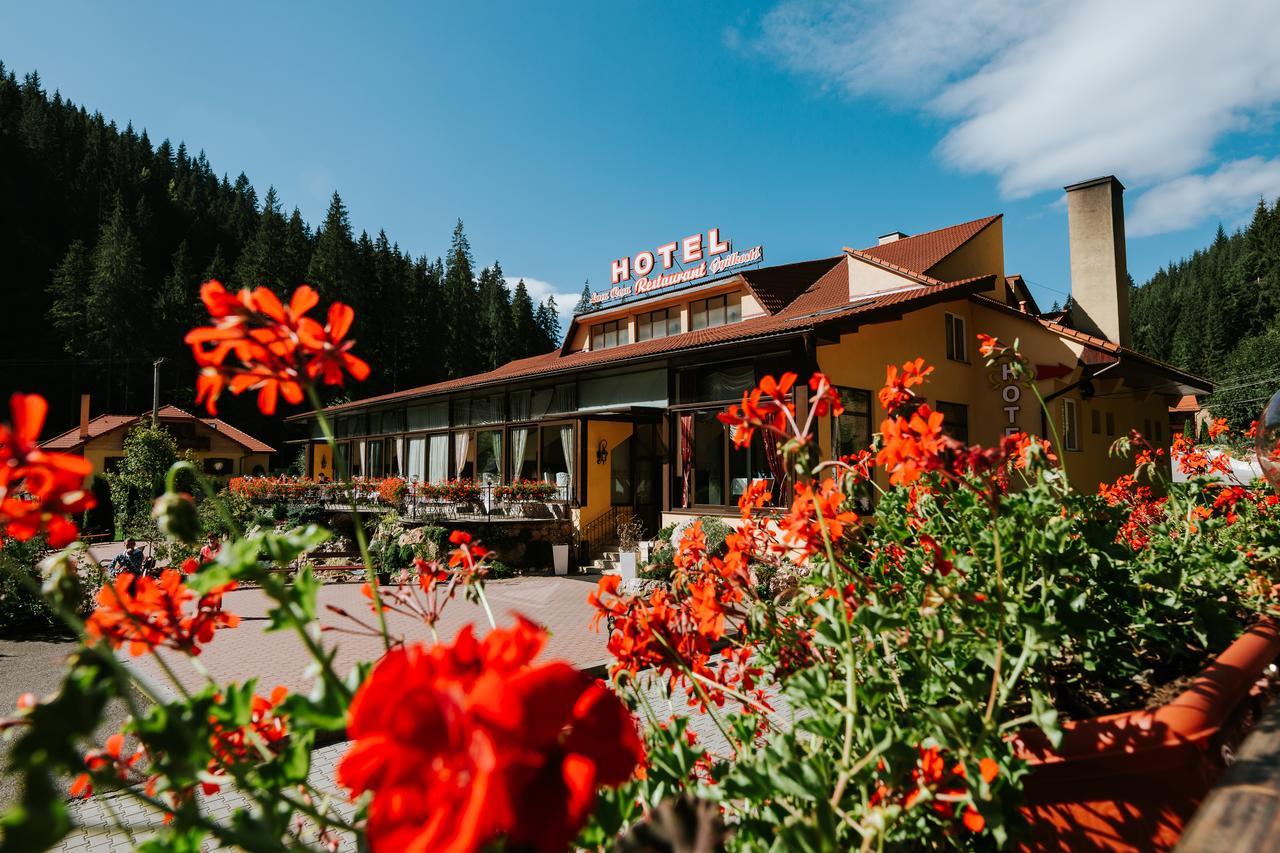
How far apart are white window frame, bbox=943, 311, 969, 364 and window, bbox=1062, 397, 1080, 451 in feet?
7.68

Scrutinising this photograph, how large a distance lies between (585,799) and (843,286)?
17.1m

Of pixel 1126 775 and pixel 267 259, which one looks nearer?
pixel 1126 775

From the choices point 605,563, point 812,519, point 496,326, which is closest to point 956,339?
point 605,563

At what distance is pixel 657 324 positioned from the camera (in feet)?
56.6

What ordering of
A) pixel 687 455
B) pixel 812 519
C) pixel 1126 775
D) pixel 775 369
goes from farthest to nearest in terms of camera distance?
pixel 687 455 → pixel 775 369 → pixel 812 519 → pixel 1126 775

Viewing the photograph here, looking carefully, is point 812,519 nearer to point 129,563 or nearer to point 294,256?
point 129,563

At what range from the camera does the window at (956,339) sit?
13273mm

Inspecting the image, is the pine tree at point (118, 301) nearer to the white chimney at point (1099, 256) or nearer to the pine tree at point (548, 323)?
the pine tree at point (548, 323)

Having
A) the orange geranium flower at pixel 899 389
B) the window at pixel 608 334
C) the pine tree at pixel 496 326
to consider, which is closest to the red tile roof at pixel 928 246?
the window at pixel 608 334

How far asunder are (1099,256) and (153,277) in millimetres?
63561

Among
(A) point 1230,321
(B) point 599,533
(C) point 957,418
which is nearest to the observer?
(C) point 957,418

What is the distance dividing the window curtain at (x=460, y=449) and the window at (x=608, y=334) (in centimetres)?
448

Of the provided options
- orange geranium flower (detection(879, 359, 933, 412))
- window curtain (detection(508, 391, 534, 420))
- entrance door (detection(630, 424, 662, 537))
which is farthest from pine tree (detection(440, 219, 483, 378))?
orange geranium flower (detection(879, 359, 933, 412))

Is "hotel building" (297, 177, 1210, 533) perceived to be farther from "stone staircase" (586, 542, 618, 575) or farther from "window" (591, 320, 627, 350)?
"stone staircase" (586, 542, 618, 575)
